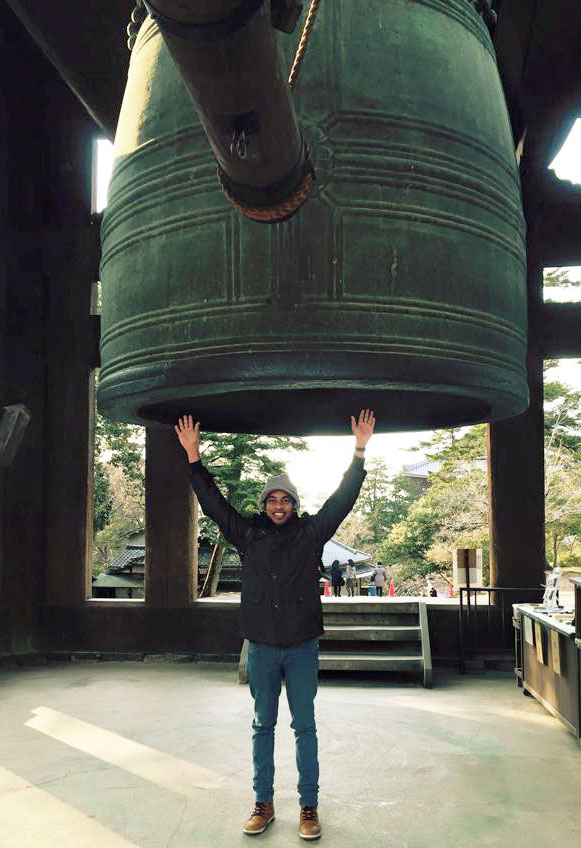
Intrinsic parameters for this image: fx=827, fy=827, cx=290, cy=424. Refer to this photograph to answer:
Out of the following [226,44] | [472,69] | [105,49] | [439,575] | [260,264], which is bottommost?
[439,575]

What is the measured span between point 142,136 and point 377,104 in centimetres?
56

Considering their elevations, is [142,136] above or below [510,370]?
above

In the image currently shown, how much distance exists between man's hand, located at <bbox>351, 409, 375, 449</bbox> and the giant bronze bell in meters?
0.79

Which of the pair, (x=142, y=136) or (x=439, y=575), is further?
(x=439, y=575)

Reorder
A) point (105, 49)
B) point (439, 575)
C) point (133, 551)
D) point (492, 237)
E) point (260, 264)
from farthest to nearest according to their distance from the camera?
point (439, 575) < point (133, 551) < point (105, 49) < point (492, 237) < point (260, 264)

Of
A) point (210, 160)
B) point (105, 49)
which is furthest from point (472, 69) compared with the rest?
point (105, 49)

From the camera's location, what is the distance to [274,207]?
161cm

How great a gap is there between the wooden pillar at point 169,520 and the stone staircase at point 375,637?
1.73 metres

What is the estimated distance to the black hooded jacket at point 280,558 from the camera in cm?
346

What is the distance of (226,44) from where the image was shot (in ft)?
4.20

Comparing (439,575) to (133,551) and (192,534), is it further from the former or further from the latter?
(192,534)

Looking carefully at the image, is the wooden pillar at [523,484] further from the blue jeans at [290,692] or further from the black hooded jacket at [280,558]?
the blue jeans at [290,692]

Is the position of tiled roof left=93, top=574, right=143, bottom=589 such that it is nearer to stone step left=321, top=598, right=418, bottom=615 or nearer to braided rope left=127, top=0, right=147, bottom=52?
stone step left=321, top=598, right=418, bottom=615

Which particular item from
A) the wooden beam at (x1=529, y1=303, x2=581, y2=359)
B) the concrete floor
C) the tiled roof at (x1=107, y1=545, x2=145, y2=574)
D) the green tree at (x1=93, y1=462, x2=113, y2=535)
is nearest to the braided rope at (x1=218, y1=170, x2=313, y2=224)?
the concrete floor
